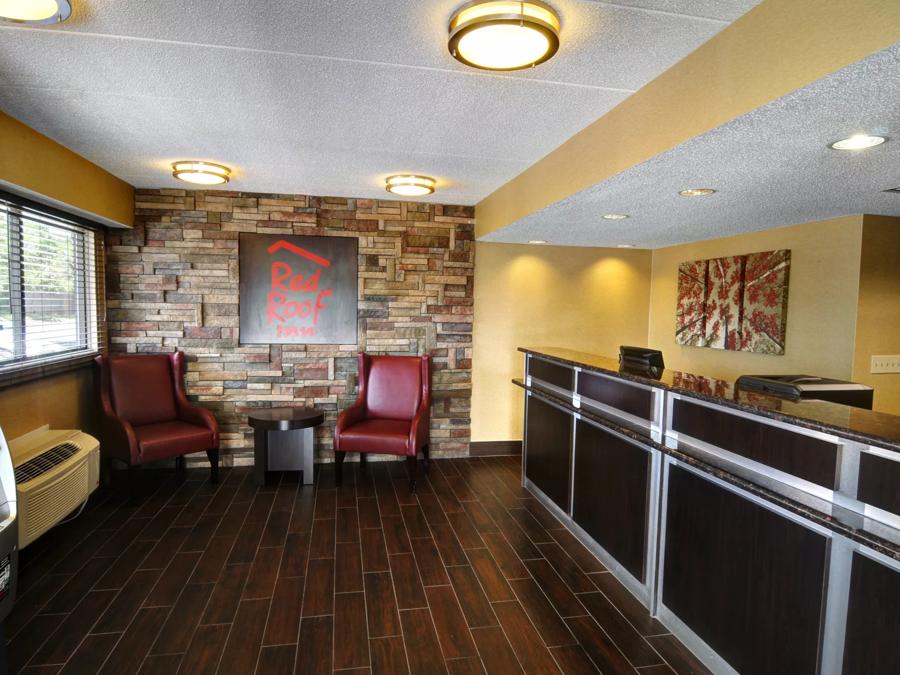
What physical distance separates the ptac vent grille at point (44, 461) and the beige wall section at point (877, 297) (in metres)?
5.04

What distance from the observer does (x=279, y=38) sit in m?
1.81

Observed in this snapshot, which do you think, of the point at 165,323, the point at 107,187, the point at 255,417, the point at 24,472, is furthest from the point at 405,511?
the point at 107,187

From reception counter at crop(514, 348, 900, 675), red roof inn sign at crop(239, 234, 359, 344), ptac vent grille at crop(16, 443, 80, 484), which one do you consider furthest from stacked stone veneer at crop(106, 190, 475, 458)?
reception counter at crop(514, 348, 900, 675)

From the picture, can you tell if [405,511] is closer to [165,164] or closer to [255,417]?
[255,417]

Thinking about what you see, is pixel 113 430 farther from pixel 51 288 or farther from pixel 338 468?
pixel 338 468

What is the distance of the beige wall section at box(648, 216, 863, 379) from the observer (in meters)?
3.36

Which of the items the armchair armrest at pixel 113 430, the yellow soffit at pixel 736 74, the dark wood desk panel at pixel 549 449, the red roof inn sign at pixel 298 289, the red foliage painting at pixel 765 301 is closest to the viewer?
the yellow soffit at pixel 736 74

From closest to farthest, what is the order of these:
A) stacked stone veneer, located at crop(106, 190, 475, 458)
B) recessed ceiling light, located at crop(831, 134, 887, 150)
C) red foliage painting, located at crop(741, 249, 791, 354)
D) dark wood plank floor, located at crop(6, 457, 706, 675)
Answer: recessed ceiling light, located at crop(831, 134, 887, 150) < dark wood plank floor, located at crop(6, 457, 706, 675) < red foliage painting, located at crop(741, 249, 791, 354) < stacked stone veneer, located at crop(106, 190, 475, 458)

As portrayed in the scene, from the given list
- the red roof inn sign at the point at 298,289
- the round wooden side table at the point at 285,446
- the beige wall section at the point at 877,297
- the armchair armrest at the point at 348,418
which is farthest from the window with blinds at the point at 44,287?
the beige wall section at the point at 877,297

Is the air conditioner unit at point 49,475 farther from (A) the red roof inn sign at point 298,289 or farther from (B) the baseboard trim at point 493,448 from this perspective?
(B) the baseboard trim at point 493,448

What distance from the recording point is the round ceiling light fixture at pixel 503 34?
1562mm

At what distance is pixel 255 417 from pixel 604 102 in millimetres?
3379

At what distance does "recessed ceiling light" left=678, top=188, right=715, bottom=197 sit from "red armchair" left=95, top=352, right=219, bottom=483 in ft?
12.3

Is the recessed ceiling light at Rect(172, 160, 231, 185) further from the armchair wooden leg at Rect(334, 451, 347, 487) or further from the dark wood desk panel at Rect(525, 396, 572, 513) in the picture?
the dark wood desk panel at Rect(525, 396, 572, 513)
